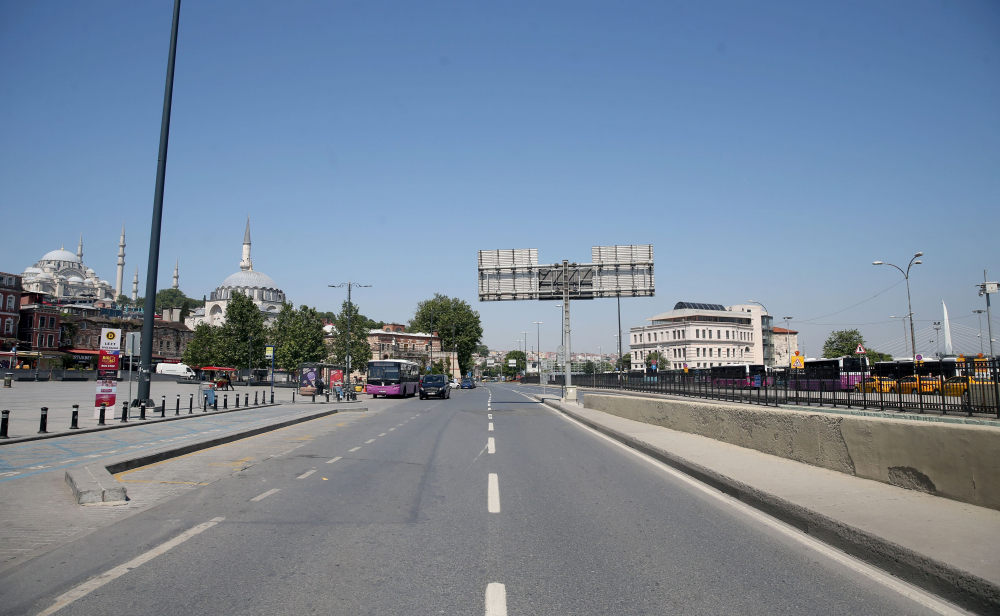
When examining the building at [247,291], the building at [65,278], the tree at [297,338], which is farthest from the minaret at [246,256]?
the tree at [297,338]

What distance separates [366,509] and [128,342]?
16.6 meters

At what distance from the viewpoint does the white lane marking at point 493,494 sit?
26.5ft

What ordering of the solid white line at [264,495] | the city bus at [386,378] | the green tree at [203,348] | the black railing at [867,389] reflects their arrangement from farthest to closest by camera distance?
the green tree at [203,348]
the city bus at [386,378]
the black railing at [867,389]
the solid white line at [264,495]

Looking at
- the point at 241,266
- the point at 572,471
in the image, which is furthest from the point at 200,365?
the point at 572,471

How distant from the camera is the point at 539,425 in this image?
2252 centimetres

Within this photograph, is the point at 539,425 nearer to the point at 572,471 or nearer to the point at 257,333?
the point at 572,471

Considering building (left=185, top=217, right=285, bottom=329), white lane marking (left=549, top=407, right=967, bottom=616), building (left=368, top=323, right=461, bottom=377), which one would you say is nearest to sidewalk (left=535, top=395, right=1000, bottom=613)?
white lane marking (left=549, top=407, right=967, bottom=616)

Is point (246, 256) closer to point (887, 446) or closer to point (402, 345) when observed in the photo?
point (402, 345)

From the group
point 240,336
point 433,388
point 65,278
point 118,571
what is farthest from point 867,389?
point 65,278

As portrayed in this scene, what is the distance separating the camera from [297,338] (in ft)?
317

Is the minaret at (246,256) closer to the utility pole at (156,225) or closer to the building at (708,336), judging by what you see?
the building at (708,336)

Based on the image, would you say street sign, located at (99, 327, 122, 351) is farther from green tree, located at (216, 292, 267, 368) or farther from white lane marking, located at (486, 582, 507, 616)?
green tree, located at (216, 292, 267, 368)

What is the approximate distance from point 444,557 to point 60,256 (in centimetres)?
21828

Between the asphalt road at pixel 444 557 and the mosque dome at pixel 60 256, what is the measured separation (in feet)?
694
